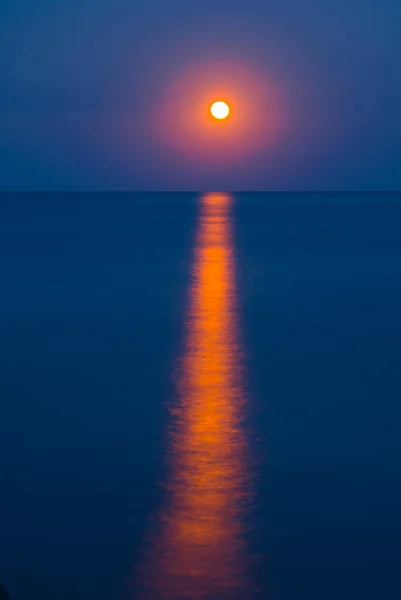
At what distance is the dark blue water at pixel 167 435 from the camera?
121 inches

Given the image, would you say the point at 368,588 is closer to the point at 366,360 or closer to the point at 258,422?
the point at 258,422

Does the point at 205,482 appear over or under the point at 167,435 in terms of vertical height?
under

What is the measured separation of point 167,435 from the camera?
447 centimetres

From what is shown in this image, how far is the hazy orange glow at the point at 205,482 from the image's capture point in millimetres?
2988

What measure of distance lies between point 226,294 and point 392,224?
1480cm

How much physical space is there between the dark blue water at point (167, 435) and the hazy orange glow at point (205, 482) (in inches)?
1.4

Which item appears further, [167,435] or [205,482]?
[167,435]

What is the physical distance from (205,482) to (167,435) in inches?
27.3

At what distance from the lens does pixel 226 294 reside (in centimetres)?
932

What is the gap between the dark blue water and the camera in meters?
3.08

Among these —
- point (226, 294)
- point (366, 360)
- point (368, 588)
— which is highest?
point (226, 294)

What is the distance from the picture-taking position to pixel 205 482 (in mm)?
3805

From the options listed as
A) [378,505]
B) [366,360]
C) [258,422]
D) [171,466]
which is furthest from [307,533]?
[366,360]

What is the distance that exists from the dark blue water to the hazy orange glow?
0.12 feet
